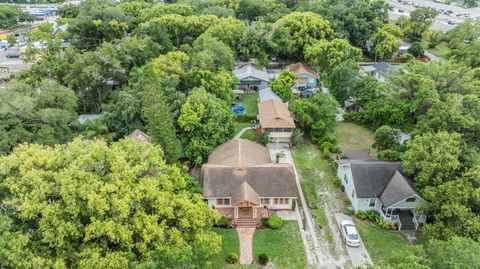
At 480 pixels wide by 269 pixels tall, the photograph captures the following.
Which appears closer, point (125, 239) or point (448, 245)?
point (125, 239)

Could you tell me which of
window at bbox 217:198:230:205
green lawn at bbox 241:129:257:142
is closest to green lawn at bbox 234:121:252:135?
green lawn at bbox 241:129:257:142

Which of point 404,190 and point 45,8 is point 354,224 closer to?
point 404,190

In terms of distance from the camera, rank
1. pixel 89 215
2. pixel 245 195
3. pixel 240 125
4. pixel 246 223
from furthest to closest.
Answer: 1. pixel 240 125
2. pixel 245 195
3. pixel 246 223
4. pixel 89 215

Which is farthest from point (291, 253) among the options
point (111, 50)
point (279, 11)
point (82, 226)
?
point (279, 11)

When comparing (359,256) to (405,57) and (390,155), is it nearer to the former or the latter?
(390,155)

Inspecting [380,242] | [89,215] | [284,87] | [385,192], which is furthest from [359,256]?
[284,87]

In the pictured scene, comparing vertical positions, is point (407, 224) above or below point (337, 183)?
above

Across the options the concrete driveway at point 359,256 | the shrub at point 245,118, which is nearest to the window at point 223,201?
the concrete driveway at point 359,256
